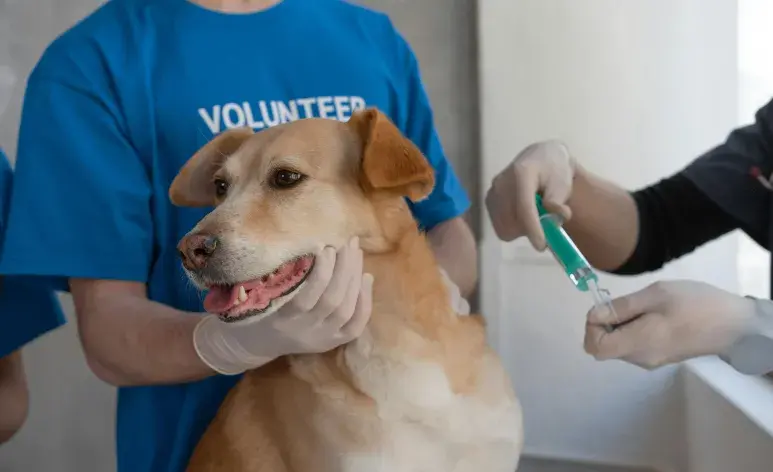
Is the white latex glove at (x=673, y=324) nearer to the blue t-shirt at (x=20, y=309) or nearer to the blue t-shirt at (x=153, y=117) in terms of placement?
the blue t-shirt at (x=153, y=117)

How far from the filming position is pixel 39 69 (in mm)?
724

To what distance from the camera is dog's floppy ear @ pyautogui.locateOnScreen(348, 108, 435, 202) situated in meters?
0.62

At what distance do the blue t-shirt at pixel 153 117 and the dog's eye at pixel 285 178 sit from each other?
0.42ft

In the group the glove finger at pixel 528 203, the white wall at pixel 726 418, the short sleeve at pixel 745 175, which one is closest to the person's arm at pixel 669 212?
the short sleeve at pixel 745 175

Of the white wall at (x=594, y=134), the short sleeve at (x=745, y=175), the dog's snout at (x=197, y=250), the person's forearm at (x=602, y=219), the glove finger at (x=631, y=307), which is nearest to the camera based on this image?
the dog's snout at (x=197, y=250)

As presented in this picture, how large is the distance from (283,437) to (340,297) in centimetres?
16

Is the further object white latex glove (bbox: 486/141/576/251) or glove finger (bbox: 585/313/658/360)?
white latex glove (bbox: 486/141/576/251)

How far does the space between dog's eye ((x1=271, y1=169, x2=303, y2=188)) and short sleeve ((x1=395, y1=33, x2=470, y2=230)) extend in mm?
248

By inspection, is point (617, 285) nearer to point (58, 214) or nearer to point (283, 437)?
point (283, 437)

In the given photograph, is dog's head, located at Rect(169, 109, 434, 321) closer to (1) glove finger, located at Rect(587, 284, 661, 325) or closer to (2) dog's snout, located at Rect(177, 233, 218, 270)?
(2) dog's snout, located at Rect(177, 233, 218, 270)

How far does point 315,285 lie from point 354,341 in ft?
0.34

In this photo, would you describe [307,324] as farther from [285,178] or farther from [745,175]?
[745,175]

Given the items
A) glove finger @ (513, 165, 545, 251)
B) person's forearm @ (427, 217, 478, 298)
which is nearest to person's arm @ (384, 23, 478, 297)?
person's forearm @ (427, 217, 478, 298)

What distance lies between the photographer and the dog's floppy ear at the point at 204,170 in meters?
0.70
